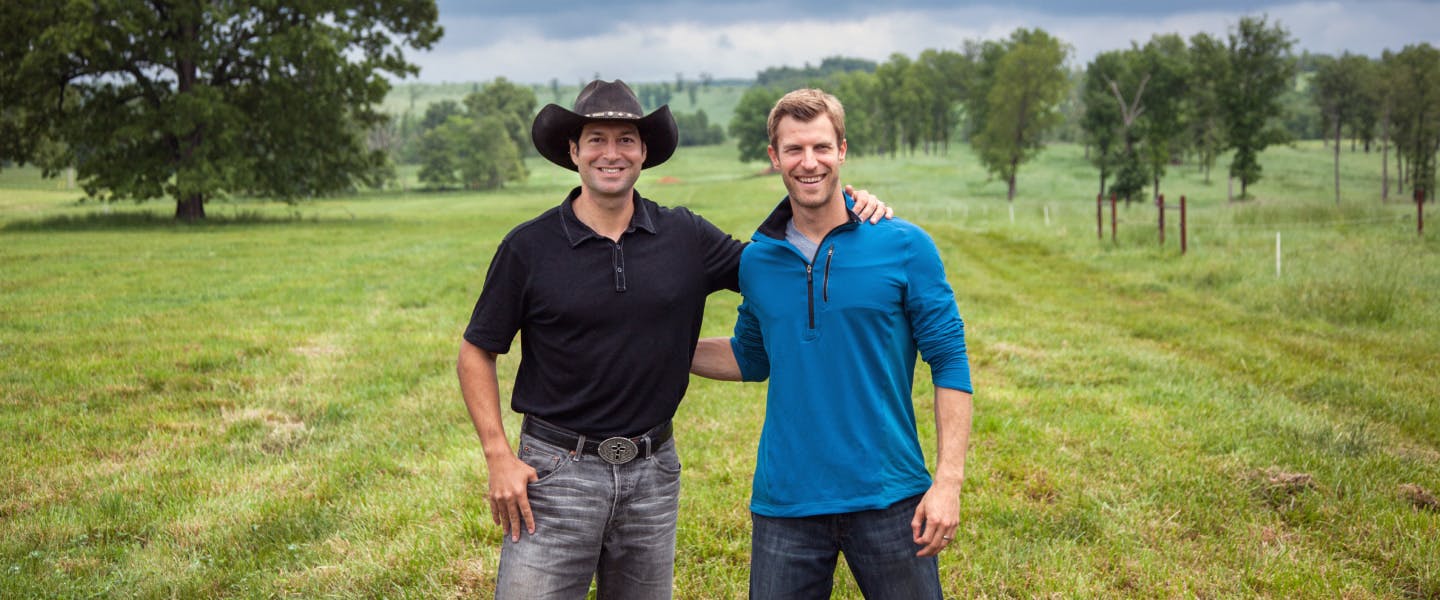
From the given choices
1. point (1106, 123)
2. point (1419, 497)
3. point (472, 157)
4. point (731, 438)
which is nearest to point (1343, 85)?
point (1106, 123)

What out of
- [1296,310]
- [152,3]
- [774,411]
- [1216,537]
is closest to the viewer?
[774,411]

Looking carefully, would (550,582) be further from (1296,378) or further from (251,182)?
A: (251,182)

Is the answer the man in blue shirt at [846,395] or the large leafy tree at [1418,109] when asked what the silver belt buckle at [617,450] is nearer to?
the man in blue shirt at [846,395]

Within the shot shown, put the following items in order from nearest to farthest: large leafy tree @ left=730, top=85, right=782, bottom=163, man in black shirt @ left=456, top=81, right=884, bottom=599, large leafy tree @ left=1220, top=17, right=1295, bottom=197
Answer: man in black shirt @ left=456, top=81, right=884, bottom=599 → large leafy tree @ left=1220, top=17, right=1295, bottom=197 → large leafy tree @ left=730, top=85, right=782, bottom=163

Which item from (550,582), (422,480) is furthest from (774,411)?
(422,480)

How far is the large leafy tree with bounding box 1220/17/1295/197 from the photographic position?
59188mm

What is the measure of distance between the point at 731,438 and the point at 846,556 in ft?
16.2

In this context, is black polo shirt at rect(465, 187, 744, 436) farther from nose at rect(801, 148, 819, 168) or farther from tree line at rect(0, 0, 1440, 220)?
tree line at rect(0, 0, 1440, 220)

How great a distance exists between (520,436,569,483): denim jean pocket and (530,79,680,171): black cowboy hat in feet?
3.31

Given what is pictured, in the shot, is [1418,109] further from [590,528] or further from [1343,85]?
[590,528]

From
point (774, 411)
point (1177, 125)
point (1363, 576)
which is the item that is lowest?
point (1363, 576)

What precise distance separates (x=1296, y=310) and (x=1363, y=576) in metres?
10.1

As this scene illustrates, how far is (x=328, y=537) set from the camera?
233 inches

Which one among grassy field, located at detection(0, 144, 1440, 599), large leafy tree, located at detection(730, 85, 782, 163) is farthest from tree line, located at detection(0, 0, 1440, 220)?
large leafy tree, located at detection(730, 85, 782, 163)
